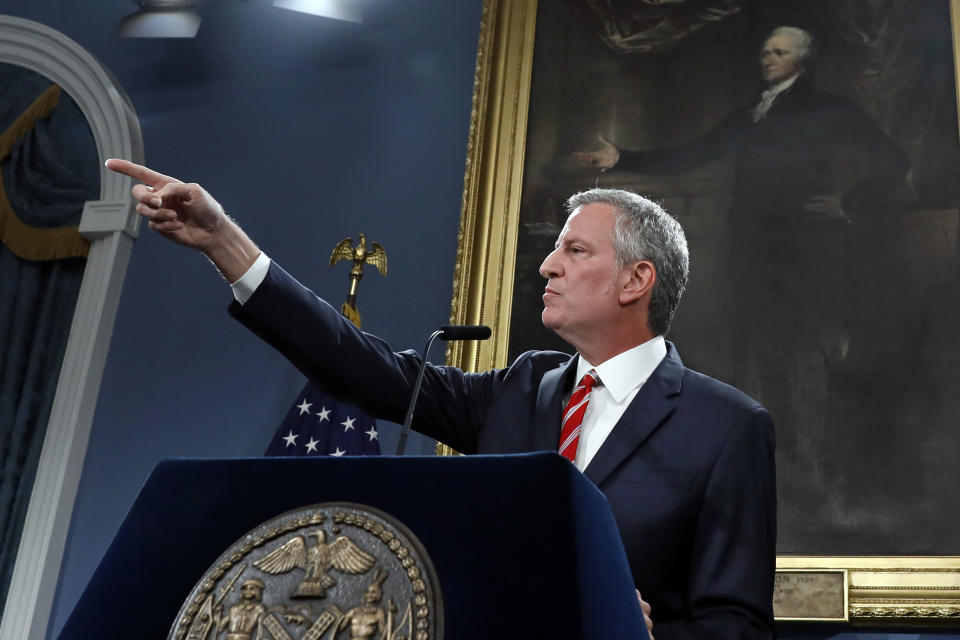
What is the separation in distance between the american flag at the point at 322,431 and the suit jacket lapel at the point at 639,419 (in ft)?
6.47

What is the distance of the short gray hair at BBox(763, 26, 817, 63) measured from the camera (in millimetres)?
4191

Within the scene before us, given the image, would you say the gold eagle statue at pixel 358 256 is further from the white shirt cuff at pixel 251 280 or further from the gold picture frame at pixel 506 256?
the white shirt cuff at pixel 251 280

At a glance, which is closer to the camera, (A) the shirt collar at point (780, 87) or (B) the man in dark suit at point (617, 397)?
(B) the man in dark suit at point (617, 397)

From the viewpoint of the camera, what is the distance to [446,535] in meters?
1.17

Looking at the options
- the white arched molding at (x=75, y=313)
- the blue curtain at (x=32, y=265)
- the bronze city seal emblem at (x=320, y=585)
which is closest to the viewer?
the bronze city seal emblem at (x=320, y=585)

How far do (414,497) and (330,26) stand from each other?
428 centimetres

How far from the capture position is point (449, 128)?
4699 millimetres

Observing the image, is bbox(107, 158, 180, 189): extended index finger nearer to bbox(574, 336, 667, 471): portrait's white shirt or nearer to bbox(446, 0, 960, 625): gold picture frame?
bbox(574, 336, 667, 471): portrait's white shirt

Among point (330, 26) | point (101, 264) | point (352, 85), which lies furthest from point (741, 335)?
point (101, 264)

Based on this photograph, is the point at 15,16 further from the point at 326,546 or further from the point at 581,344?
the point at 326,546

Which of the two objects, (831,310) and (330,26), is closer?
(831,310)

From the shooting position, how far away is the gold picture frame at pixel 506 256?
3271 mm

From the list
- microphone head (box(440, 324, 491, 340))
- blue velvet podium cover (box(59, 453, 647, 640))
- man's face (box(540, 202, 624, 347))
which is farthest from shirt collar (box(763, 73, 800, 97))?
blue velvet podium cover (box(59, 453, 647, 640))

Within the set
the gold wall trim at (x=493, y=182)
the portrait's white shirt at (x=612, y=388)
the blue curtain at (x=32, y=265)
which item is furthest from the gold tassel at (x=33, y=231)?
the portrait's white shirt at (x=612, y=388)
